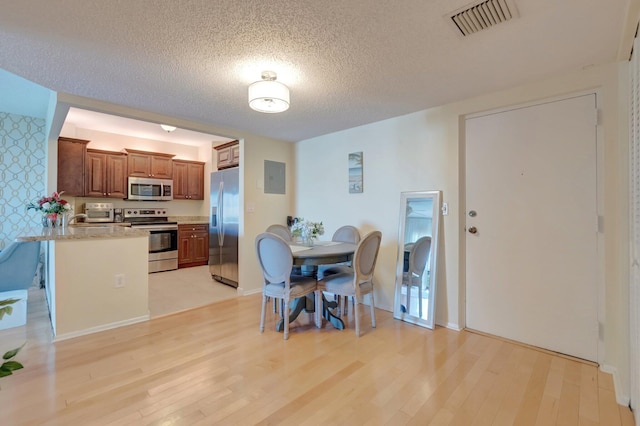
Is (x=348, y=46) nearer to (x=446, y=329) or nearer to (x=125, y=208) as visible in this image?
(x=446, y=329)

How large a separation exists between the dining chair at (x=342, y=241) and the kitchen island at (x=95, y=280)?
1.97 metres

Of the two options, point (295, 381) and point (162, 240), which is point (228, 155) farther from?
point (295, 381)

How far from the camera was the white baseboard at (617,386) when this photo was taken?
181 cm

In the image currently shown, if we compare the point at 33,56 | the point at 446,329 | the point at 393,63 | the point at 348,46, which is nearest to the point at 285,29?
the point at 348,46

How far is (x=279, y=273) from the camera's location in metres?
2.74

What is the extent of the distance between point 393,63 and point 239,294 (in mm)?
3364

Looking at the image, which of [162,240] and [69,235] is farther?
[162,240]

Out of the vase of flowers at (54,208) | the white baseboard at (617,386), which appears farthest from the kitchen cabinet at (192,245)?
the white baseboard at (617,386)

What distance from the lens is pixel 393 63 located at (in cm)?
216

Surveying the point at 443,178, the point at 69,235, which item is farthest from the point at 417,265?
the point at 69,235

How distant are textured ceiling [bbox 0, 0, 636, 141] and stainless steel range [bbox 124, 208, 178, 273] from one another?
307cm

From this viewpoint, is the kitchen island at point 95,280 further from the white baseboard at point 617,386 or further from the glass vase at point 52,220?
the white baseboard at point 617,386

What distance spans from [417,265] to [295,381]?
176cm

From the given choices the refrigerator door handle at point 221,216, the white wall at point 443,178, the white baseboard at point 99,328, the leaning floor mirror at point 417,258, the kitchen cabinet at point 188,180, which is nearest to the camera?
the white wall at point 443,178
